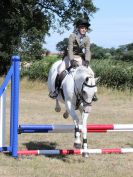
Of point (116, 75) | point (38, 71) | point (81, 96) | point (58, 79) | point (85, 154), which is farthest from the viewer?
point (38, 71)

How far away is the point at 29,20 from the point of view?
1308 inches

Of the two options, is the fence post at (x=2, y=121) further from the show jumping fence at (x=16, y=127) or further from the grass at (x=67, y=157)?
the grass at (x=67, y=157)

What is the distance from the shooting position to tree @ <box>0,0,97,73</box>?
31.5 metres

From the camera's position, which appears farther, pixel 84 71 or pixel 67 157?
pixel 67 157

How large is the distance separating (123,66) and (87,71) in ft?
54.2

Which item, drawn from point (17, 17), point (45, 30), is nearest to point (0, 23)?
point (17, 17)

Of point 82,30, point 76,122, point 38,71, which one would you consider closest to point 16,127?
point 76,122

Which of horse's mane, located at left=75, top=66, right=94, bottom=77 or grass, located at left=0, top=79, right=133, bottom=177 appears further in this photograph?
horse's mane, located at left=75, top=66, right=94, bottom=77

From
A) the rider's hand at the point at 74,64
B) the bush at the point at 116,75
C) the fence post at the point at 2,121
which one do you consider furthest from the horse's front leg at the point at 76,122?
the bush at the point at 116,75

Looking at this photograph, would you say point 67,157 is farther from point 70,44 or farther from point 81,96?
point 70,44

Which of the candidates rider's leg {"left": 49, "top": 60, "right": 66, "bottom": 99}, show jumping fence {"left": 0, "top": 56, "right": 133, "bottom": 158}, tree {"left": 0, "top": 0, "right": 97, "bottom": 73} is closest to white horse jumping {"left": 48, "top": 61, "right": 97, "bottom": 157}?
show jumping fence {"left": 0, "top": 56, "right": 133, "bottom": 158}

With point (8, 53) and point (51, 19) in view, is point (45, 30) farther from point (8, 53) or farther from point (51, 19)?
point (8, 53)

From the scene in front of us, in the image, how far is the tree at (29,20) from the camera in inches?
1241

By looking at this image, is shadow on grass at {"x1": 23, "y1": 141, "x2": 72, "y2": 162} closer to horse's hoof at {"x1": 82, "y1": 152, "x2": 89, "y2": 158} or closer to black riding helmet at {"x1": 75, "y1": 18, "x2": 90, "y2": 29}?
horse's hoof at {"x1": 82, "y1": 152, "x2": 89, "y2": 158}
